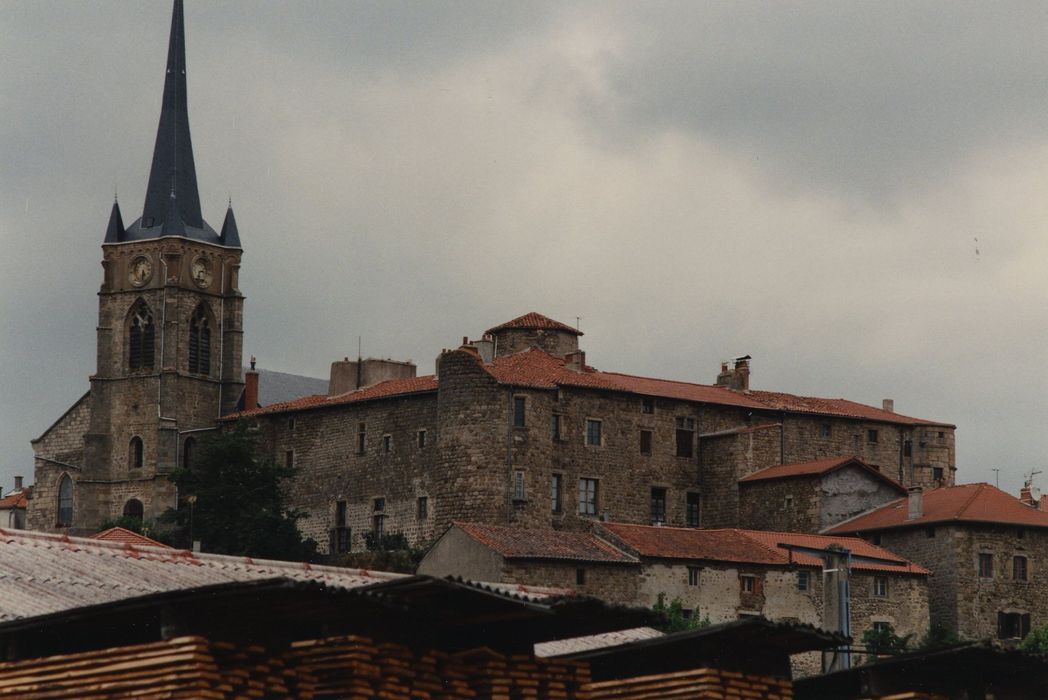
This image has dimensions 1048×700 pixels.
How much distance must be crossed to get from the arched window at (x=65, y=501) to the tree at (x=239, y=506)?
9925 mm

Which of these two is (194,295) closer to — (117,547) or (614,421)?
(614,421)

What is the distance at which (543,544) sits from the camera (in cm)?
7325

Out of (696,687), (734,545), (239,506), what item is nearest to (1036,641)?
(734,545)

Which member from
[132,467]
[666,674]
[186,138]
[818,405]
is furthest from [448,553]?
[666,674]

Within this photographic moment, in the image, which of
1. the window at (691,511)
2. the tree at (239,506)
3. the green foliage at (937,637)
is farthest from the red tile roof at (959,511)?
the tree at (239,506)

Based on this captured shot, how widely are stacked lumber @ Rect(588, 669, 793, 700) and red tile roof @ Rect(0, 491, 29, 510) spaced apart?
82.2 m

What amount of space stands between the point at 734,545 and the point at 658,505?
24.0 ft

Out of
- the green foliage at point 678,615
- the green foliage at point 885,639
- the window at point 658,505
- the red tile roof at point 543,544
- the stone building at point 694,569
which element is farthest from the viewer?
the window at point 658,505

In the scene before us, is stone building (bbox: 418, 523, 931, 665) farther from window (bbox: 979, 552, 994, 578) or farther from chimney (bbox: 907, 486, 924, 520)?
window (bbox: 979, 552, 994, 578)

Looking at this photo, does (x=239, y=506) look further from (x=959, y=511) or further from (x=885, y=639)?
(x=959, y=511)

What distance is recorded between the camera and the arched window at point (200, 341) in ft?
333

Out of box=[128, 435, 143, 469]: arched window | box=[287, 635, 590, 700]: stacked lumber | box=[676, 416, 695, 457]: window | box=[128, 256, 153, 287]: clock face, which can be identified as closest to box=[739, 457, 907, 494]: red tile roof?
box=[676, 416, 695, 457]: window

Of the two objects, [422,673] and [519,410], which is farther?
[519,410]

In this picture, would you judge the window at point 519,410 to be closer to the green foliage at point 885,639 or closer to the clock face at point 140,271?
the green foliage at point 885,639
